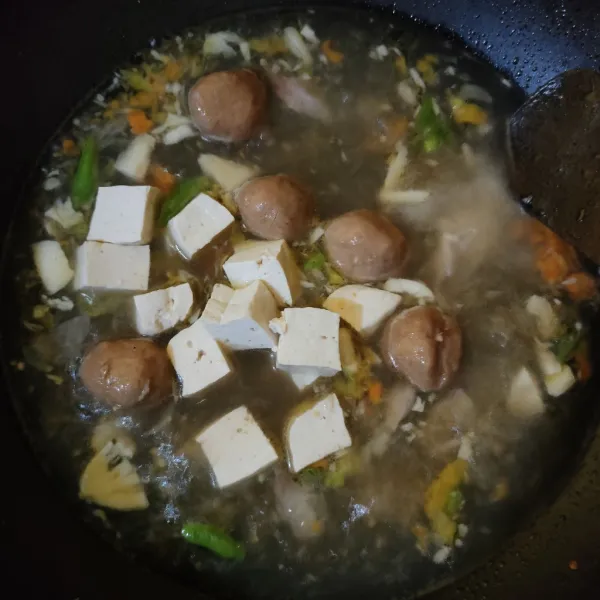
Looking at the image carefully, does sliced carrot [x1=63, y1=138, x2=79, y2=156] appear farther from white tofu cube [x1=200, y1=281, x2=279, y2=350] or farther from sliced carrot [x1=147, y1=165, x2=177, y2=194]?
white tofu cube [x1=200, y1=281, x2=279, y2=350]

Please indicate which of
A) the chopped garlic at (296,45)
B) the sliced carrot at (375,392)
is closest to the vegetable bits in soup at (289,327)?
the sliced carrot at (375,392)

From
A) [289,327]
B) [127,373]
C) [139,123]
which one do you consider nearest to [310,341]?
[289,327]

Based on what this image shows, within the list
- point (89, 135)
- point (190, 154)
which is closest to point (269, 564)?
point (190, 154)

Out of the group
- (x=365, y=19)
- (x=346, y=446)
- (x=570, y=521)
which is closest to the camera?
(x=346, y=446)

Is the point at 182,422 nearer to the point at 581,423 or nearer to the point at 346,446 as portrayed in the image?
the point at 346,446

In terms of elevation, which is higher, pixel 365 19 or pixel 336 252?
pixel 365 19

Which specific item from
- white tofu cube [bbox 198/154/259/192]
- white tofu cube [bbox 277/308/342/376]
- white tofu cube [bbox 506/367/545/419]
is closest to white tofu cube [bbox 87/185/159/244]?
white tofu cube [bbox 198/154/259/192]
